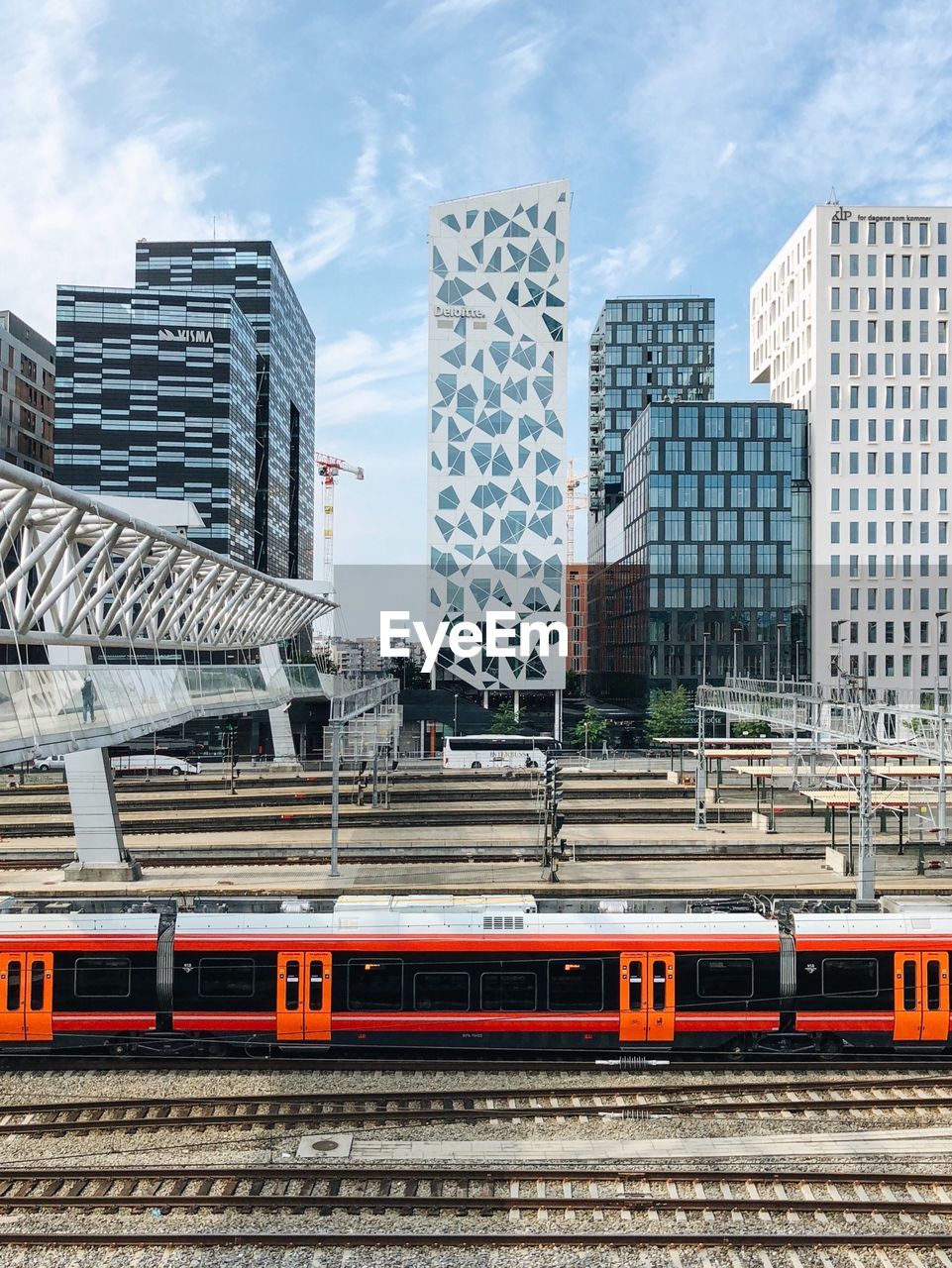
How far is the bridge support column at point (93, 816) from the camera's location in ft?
80.1

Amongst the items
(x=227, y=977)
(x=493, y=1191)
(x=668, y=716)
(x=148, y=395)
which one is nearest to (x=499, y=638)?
(x=668, y=716)

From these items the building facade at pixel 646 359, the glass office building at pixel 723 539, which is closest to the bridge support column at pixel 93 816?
the glass office building at pixel 723 539

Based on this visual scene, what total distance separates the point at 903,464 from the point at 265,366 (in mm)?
68005

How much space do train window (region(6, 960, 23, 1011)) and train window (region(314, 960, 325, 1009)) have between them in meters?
4.33

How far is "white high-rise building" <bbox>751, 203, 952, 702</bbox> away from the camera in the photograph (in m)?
68.5

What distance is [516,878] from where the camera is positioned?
87.4ft

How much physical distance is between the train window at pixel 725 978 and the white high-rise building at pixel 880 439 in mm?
58962

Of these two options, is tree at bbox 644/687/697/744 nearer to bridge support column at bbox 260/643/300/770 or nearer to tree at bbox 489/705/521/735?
tree at bbox 489/705/521/735

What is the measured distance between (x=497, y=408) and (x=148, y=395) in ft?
101

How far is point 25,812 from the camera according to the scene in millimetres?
36719

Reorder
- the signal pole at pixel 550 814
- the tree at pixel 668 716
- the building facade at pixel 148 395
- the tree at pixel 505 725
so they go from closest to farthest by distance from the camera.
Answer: the signal pole at pixel 550 814
the tree at pixel 668 716
the tree at pixel 505 725
the building facade at pixel 148 395

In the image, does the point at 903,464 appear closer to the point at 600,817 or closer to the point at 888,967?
the point at 600,817

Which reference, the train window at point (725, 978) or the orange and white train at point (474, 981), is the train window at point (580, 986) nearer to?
the orange and white train at point (474, 981)

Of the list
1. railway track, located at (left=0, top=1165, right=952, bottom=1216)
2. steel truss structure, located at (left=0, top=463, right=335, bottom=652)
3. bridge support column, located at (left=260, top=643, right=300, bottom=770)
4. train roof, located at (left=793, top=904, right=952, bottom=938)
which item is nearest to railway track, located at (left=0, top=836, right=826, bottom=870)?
steel truss structure, located at (left=0, top=463, right=335, bottom=652)
